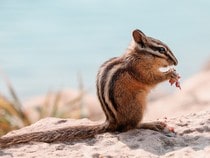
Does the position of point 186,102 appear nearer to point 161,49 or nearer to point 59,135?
point 161,49

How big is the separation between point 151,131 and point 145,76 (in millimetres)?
595

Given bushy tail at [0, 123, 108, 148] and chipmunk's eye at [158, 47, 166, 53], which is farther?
chipmunk's eye at [158, 47, 166, 53]

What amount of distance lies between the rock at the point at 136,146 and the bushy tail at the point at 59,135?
0.06 meters

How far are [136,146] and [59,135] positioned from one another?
782 mm

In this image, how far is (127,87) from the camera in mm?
7027

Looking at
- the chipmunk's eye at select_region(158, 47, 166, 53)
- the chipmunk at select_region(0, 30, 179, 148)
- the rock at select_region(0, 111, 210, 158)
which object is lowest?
the rock at select_region(0, 111, 210, 158)

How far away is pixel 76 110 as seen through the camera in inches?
445

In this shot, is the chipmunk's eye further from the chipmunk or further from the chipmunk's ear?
the chipmunk's ear

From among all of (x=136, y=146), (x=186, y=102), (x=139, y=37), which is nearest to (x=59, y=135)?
(x=136, y=146)

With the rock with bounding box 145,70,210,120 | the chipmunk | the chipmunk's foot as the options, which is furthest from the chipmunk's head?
the rock with bounding box 145,70,210,120

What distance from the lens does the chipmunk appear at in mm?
6887

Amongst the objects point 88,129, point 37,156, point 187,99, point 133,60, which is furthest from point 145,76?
point 187,99

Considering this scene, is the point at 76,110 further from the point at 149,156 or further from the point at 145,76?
the point at 149,156

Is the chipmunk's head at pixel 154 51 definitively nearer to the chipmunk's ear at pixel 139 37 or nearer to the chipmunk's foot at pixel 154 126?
the chipmunk's ear at pixel 139 37
